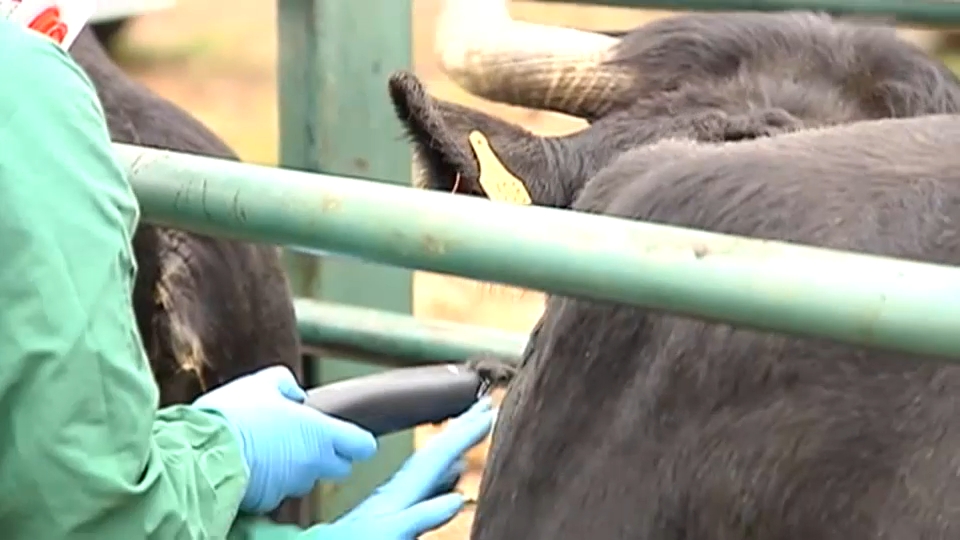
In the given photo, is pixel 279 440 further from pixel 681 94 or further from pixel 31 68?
pixel 681 94

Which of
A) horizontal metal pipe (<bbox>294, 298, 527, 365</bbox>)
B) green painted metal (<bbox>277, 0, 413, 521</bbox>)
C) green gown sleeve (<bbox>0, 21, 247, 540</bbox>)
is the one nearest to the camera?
green gown sleeve (<bbox>0, 21, 247, 540</bbox>)

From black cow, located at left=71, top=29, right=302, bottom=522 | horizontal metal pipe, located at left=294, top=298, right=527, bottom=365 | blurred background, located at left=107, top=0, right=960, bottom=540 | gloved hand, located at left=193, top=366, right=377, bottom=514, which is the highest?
gloved hand, located at left=193, top=366, right=377, bottom=514

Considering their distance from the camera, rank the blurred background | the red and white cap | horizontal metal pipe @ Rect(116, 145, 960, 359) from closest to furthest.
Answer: horizontal metal pipe @ Rect(116, 145, 960, 359) < the red and white cap < the blurred background

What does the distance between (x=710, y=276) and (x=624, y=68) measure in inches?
58.0

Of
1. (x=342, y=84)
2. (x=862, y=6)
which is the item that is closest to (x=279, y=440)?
(x=342, y=84)

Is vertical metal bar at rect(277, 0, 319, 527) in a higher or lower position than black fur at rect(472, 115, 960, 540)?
lower

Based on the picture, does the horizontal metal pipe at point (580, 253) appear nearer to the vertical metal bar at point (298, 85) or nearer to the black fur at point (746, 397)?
the black fur at point (746, 397)

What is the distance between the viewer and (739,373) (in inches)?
66.7

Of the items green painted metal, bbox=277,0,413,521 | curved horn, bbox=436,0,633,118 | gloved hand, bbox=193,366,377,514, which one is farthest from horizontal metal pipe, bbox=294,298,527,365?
gloved hand, bbox=193,366,377,514

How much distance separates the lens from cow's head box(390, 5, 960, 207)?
7.73ft

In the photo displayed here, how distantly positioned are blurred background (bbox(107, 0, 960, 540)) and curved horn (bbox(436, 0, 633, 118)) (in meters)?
2.80

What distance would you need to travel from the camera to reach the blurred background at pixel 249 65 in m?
6.57

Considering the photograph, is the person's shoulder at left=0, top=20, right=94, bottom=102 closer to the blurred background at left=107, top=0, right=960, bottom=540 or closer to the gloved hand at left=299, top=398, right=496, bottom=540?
the gloved hand at left=299, top=398, right=496, bottom=540

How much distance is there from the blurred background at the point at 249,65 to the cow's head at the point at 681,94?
10.0 feet
